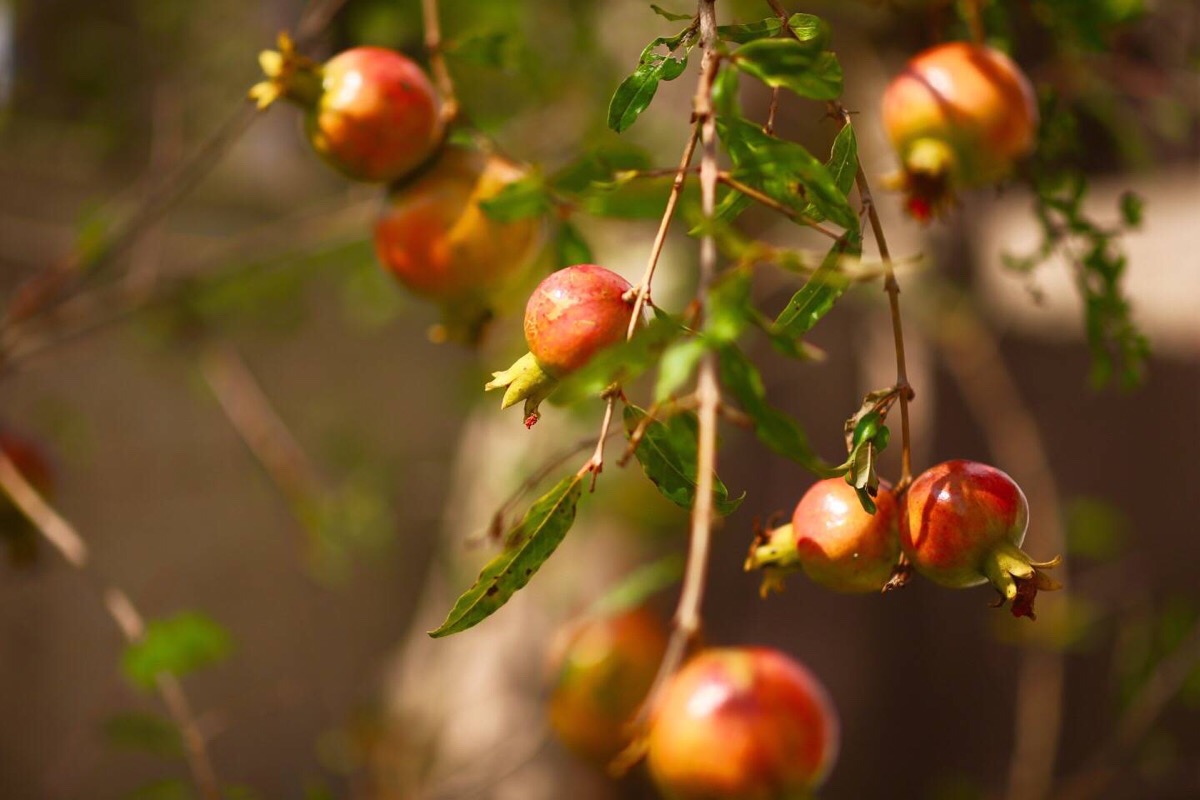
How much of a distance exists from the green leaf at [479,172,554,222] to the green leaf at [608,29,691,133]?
4 cm

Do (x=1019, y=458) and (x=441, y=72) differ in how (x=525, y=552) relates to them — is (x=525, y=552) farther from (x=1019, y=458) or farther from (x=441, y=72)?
(x=1019, y=458)

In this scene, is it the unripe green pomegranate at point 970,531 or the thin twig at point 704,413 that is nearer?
the thin twig at point 704,413

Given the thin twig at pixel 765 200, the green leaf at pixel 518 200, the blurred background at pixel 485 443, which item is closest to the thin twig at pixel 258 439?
the blurred background at pixel 485 443

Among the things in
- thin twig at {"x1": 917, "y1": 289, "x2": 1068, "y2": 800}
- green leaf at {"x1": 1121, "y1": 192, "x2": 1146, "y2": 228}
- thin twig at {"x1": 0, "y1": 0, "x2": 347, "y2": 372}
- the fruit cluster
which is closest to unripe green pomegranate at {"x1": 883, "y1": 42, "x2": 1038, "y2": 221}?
the fruit cluster

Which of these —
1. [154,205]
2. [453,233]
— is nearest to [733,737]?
[453,233]

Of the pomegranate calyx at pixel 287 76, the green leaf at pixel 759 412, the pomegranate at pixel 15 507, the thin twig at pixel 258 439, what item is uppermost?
the pomegranate calyx at pixel 287 76

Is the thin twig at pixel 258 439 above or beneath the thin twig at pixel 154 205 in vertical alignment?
beneath

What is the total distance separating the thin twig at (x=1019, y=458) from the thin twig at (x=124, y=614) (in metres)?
1.13

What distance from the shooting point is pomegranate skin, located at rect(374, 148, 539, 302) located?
54cm

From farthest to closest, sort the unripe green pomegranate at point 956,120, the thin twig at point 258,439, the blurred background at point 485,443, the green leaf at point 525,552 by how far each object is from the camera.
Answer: the blurred background at point 485,443
the thin twig at point 258,439
the unripe green pomegranate at point 956,120
the green leaf at point 525,552

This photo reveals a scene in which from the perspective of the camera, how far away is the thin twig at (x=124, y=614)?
541 millimetres

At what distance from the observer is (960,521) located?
372mm

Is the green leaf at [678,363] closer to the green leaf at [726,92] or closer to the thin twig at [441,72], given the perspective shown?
the green leaf at [726,92]

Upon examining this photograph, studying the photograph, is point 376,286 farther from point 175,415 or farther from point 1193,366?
point 1193,366
